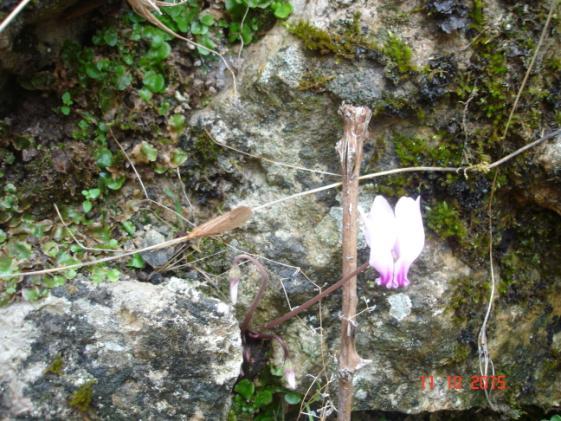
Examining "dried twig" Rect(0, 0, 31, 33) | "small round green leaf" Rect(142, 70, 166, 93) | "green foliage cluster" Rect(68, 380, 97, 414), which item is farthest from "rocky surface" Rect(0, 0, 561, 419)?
"dried twig" Rect(0, 0, 31, 33)

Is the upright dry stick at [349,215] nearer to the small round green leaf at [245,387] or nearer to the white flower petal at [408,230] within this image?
the white flower petal at [408,230]

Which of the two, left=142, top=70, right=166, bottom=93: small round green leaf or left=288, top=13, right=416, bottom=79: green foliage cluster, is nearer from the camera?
left=288, top=13, right=416, bottom=79: green foliage cluster

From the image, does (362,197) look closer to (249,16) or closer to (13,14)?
Result: (249,16)

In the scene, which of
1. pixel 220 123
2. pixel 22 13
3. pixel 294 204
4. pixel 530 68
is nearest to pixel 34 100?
pixel 22 13

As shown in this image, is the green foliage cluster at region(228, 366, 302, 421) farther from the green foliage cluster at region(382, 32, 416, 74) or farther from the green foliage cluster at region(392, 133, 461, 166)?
the green foliage cluster at region(382, 32, 416, 74)

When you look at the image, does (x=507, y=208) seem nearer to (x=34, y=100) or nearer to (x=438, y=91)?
(x=438, y=91)

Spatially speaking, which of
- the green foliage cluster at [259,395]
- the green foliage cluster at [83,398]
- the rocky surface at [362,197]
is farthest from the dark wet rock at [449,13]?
the green foliage cluster at [83,398]
